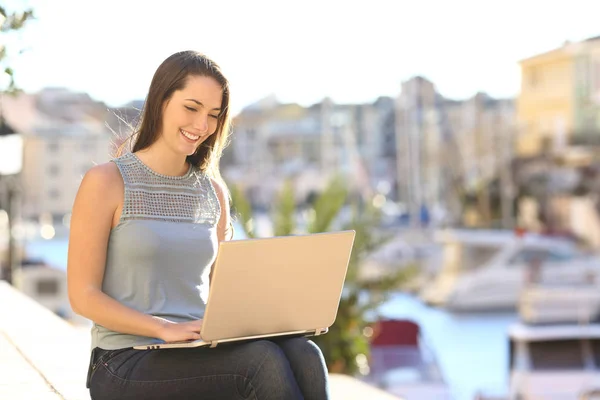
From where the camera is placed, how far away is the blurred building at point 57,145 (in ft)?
108

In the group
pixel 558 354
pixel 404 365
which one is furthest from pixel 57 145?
pixel 404 365

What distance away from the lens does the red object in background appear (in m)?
11.5

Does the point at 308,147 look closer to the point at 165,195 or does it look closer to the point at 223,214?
the point at 223,214

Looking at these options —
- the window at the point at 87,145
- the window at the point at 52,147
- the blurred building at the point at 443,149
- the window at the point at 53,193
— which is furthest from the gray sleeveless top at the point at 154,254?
the blurred building at the point at 443,149

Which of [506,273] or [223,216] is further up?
[223,216]

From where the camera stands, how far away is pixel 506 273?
28.9 meters

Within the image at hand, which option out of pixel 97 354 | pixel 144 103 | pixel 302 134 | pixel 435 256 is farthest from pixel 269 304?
pixel 302 134

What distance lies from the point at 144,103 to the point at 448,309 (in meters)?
26.7

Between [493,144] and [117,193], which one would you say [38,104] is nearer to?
[493,144]

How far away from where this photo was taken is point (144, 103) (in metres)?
2.61

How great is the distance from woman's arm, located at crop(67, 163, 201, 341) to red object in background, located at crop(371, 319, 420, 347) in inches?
361

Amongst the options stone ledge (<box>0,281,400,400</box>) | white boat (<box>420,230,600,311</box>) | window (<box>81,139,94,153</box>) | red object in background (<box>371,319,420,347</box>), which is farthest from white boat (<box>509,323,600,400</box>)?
window (<box>81,139,94,153</box>)

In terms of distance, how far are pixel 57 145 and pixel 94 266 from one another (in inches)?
1321

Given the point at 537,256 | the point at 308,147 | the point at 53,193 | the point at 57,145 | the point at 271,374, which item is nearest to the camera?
the point at 271,374
